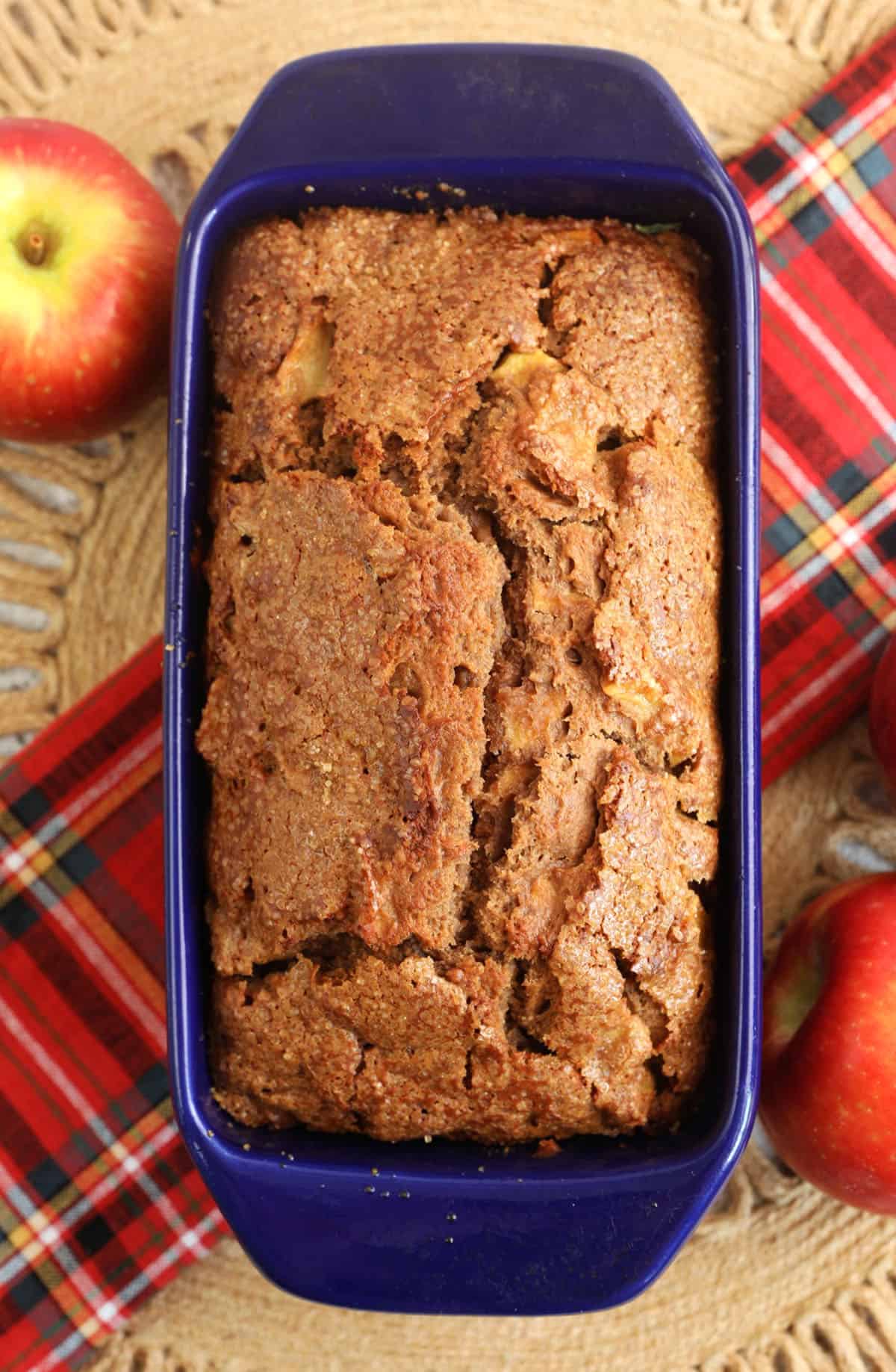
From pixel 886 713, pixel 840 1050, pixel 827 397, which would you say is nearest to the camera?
pixel 840 1050

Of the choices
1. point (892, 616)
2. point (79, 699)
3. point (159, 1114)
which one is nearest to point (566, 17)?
point (892, 616)

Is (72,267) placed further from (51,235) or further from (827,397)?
(827,397)

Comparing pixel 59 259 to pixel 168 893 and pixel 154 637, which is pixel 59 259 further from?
pixel 168 893

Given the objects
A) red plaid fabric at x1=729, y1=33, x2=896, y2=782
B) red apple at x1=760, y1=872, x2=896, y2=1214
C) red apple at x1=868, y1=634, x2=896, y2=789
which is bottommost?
red apple at x1=760, y1=872, x2=896, y2=1214

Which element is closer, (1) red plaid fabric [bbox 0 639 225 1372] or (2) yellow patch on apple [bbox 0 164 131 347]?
(2) yellow patch on apple [bbox 0 164 131 347]

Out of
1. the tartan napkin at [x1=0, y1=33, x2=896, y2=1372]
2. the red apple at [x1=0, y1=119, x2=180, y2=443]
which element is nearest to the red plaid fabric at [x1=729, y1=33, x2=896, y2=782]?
the tartan napkin at [x1=0, y1=33, x2=896, y2=1372]

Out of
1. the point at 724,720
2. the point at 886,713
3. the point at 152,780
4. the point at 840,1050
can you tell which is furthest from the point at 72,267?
the point at 840,1050

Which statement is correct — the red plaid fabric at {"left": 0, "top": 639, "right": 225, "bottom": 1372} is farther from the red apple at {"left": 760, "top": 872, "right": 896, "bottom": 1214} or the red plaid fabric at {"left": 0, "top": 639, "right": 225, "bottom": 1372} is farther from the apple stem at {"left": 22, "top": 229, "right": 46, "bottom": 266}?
the red apple at {"left": 760, "top": 872, "right": 896, "bottom": 1214}
